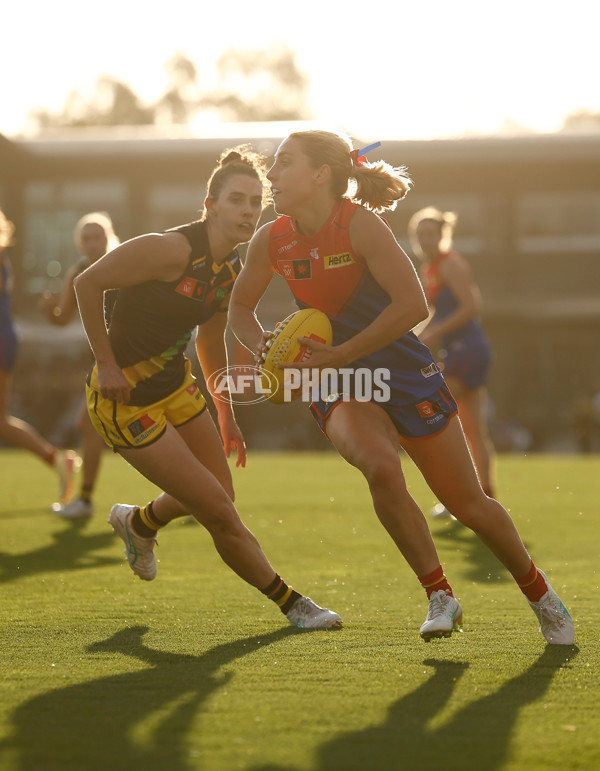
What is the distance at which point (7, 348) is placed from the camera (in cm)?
890

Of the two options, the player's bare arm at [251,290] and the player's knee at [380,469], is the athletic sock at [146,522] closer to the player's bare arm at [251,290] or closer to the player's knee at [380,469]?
the player's bare arm at [251,290]

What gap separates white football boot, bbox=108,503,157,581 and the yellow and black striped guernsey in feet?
2.49

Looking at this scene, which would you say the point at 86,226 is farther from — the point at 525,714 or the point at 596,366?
the point at 596,366

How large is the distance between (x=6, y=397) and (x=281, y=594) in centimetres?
480

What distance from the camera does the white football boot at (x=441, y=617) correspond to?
4352 mm

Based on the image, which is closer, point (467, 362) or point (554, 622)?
point (554, 622)

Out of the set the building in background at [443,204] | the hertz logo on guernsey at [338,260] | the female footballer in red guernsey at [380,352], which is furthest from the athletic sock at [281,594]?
the building in background at [443,204]

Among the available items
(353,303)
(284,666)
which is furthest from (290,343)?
(284,666)

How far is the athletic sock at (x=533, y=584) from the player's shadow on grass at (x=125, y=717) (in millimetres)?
1037

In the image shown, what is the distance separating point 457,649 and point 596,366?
28165mm

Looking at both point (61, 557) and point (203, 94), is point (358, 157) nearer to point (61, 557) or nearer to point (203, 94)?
point (61, 557)

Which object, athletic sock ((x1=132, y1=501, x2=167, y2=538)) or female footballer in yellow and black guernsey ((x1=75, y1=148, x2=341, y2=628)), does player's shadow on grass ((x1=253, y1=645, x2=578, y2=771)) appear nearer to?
female footballer in yellow and black guernsey ((x1=75, y1=148, x2=341, y2=628))

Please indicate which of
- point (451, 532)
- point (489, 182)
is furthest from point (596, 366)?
point (451, 532)

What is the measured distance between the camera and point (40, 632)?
475cm
